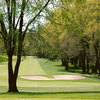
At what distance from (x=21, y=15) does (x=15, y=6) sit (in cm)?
100

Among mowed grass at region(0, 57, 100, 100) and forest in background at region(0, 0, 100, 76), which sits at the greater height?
forest in background at region(0, 0, 100, 76)

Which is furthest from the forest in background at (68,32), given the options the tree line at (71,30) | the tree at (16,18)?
the tree at (16,18)

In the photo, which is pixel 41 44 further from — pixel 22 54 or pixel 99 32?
pixel 99 32

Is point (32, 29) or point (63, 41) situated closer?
point (32, 29)

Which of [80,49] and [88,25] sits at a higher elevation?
[88,25]

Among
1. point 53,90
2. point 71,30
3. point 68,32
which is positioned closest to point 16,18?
point 71,30

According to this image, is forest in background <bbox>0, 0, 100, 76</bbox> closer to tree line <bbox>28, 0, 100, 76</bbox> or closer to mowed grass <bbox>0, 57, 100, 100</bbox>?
tree line <bbox>28, 0, 100, 76</bbox>

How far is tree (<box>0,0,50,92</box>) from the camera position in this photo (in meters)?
15.3

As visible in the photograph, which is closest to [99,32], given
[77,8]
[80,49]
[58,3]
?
[77,8]

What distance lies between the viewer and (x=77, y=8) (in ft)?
115

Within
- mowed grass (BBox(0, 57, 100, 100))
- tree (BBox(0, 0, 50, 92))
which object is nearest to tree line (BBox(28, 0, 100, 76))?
tree (BBox(0, 0, 50, 92))

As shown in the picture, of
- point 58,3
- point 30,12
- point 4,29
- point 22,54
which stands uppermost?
point 58,3

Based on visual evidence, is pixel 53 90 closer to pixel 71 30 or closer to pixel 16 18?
pixel 71 30

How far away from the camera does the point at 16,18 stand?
55.0 ft
